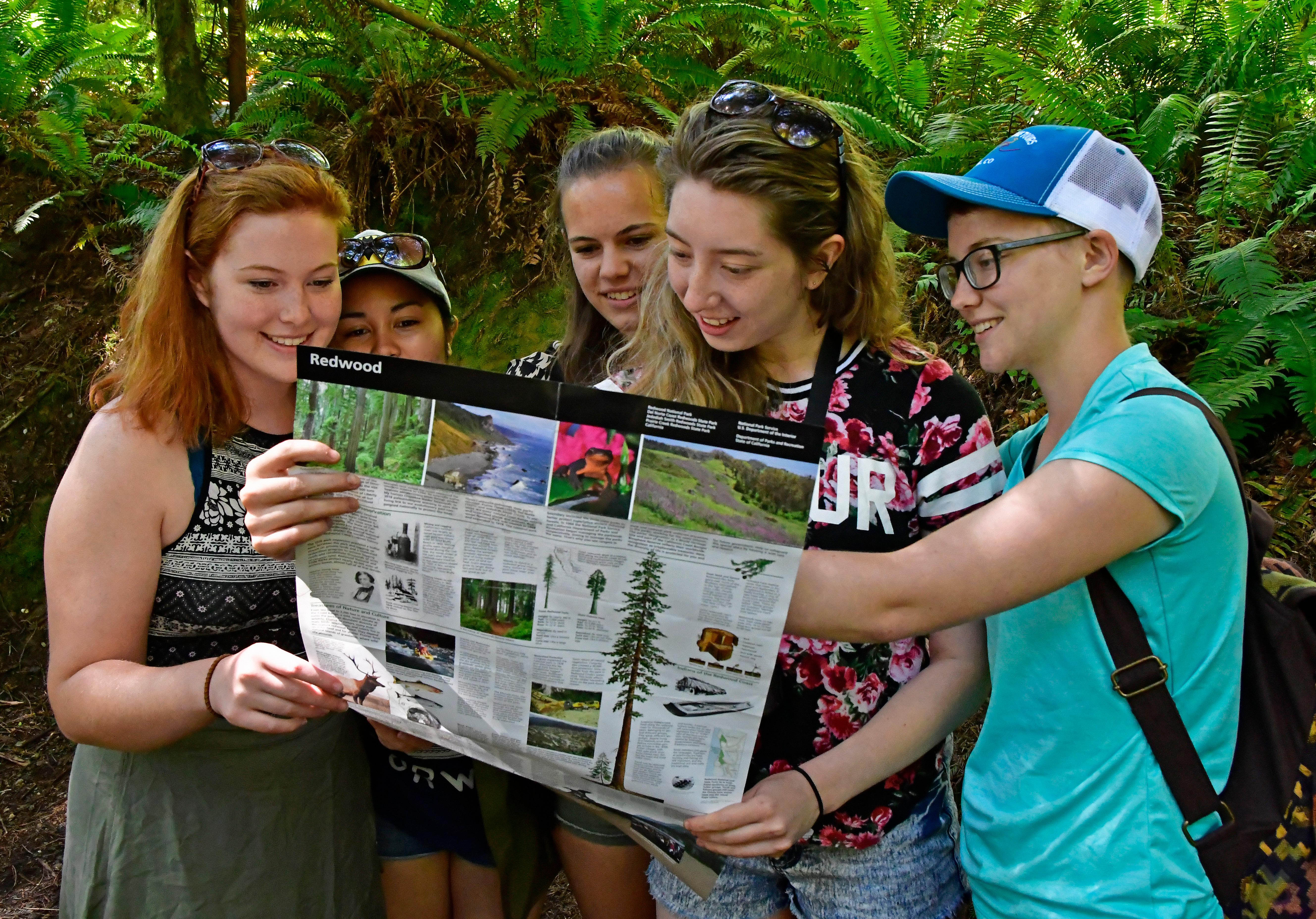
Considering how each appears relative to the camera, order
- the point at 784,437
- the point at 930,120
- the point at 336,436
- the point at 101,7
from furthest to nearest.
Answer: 1. the point at 101,7
2. the point at 930,120
3. the point at 336,436
4. the point at 784,437

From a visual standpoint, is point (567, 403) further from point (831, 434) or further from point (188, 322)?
point (188, 322)

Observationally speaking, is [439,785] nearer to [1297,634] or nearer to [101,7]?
[1297,634]

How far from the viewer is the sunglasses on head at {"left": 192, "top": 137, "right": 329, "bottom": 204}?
215cm

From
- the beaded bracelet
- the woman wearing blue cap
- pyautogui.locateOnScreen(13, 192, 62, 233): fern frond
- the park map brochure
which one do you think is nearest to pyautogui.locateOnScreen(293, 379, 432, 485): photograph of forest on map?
the park map brochure

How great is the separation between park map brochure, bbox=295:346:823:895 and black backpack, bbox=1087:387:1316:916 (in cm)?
59

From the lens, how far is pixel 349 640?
1780 millimetres

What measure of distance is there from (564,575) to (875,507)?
0.67m

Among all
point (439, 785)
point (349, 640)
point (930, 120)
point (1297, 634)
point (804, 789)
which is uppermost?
point (930, 120)

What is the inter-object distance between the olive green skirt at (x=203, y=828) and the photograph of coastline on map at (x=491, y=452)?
0.99 m

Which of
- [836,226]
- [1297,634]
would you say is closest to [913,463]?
[836,226]

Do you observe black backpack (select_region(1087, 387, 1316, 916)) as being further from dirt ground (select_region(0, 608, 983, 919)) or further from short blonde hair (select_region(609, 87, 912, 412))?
dirt ground (select_region(0, 608, 983, 919))

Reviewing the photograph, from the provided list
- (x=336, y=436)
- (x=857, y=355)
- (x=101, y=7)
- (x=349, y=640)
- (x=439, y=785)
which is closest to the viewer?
(x=336, y=436)

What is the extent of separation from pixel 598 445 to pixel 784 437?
310mm

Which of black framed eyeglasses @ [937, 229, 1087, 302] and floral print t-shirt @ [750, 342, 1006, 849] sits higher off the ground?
black framed eyeglasses @ [937, 229, 1087, 302]
